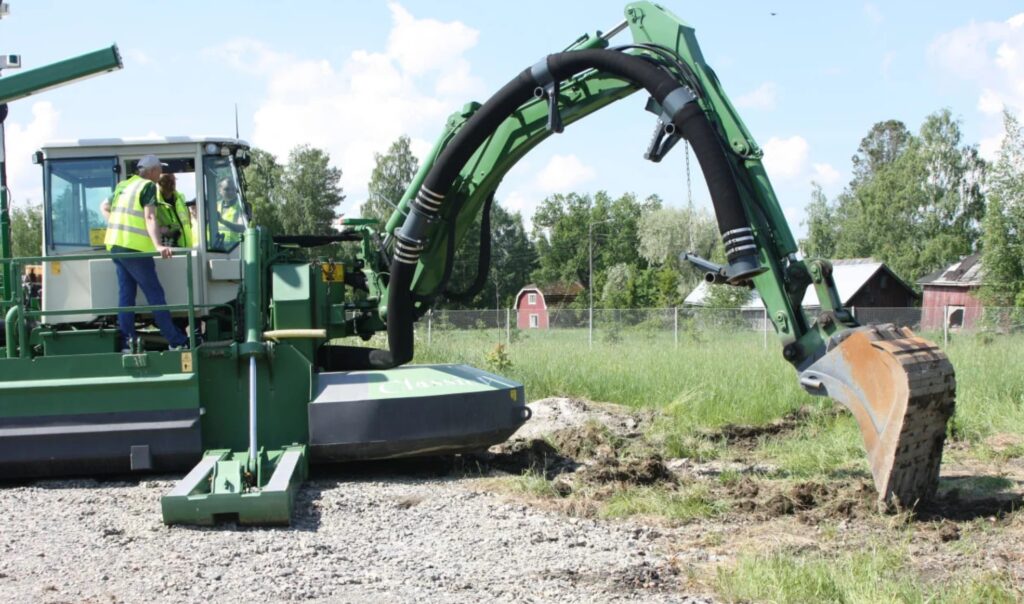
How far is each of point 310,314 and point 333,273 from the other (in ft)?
2.64

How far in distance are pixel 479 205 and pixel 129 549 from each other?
13.6 ft

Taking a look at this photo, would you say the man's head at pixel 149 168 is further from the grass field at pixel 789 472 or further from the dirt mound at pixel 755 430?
the dirt mound at pixel 755 430

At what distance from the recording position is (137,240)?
7.87 meters

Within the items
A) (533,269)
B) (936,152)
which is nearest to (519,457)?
(936,152)

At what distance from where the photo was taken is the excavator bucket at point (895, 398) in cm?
583

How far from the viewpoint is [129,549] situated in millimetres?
5676

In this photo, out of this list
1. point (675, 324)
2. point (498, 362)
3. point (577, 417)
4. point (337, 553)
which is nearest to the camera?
point (337, 553)

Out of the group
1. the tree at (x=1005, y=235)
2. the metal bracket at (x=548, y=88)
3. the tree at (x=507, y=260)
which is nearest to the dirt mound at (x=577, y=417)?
the metal bracket at (x=548, y=88)

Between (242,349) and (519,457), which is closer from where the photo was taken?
(242,349)

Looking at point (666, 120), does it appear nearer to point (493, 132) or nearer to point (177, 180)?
point (493, 132)

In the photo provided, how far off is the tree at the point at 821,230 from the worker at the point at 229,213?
57.5 metres

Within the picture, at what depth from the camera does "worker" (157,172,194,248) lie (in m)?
8.27

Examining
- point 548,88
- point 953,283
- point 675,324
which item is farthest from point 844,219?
point 548,88

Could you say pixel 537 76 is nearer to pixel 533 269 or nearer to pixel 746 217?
pixel 746 217
